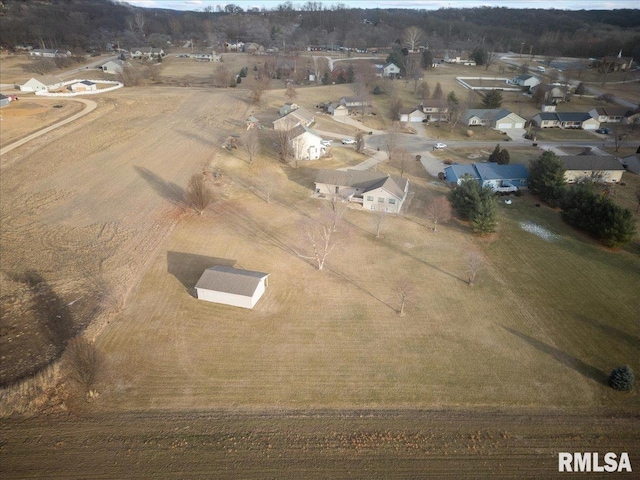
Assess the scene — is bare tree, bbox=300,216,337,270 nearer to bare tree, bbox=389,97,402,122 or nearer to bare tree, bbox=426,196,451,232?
bare tree, bbox=426,196,451,232

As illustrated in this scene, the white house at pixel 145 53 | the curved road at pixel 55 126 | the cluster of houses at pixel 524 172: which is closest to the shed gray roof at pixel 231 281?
the cluster of houses at pixel 524 172

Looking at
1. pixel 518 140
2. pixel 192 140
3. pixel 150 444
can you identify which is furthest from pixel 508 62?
pixel 150 444

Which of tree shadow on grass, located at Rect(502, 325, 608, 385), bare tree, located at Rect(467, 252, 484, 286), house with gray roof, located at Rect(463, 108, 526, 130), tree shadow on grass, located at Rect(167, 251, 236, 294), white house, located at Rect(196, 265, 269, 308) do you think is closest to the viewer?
tree shadow on grass, located at Rect(502, 325, 608, 385)

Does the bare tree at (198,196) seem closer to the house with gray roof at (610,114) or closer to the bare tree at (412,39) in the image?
the house with gray roof at (610,114)

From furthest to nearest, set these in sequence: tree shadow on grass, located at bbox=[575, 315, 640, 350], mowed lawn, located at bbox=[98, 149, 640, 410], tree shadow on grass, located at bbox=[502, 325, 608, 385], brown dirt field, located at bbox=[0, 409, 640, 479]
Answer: tree shadow on grass, located at bbox=[575, 315, 640, 350]
tree shadow on grass, located at bbox=[502, 325, 608, 385]
mowed lawn, located at bbox=[98, 149, 640, 410]
brown dirt field, located at bbox=[0, 409, 640, 479]

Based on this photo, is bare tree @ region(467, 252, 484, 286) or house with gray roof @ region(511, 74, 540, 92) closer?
bare tree @ region(467, 252, 484, 286)

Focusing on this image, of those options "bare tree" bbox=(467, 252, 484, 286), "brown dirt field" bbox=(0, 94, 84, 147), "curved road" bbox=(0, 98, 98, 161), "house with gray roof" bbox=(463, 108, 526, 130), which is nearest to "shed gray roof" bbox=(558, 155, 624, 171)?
"bare tree" bbox=(467, 252, 484, 286)

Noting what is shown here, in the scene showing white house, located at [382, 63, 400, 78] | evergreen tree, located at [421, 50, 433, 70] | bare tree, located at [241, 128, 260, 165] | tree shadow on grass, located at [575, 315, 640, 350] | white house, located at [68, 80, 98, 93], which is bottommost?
tree shadow on grass, located at [575, 315, 640, 350]

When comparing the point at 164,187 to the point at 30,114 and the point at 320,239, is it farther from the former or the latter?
the point at 30,114
